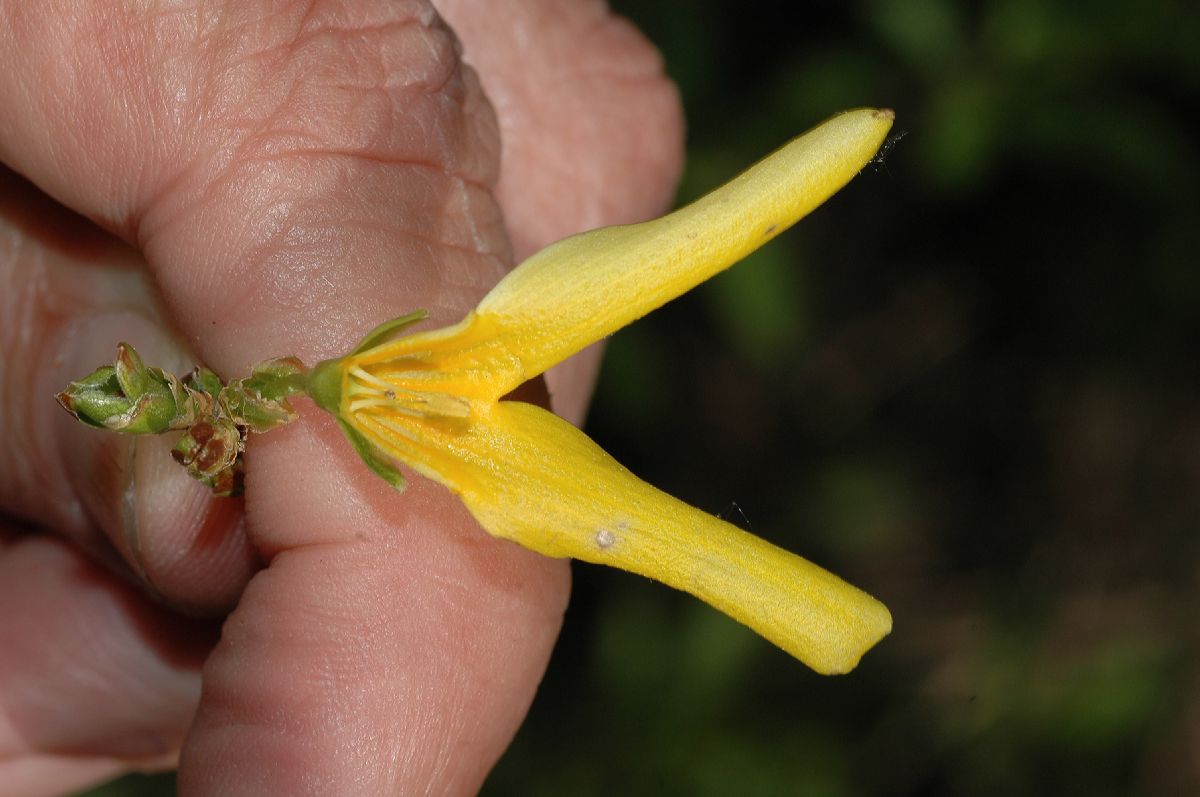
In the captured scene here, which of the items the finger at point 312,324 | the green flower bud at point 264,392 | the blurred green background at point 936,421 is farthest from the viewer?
the blurred green background at point 936,421

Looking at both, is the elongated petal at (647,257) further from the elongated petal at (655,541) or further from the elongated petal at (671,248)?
the elongated petal at (655,541)

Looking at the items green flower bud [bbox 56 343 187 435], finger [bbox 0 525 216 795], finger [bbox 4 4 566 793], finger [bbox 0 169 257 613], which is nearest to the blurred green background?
Answer: finger [bbox 0 525 216 795]

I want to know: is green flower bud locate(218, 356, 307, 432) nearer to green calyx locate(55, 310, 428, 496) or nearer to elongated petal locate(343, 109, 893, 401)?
green calyx locate(55, 310, 428, 496)

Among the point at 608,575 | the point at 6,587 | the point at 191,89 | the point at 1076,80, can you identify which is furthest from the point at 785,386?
the point at 191,89

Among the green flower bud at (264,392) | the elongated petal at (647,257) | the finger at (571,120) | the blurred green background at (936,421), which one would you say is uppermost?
the elongated petal at (647,257)

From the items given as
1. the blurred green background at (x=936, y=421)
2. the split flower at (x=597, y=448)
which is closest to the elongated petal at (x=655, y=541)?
the split flower at (x=597, y=448)

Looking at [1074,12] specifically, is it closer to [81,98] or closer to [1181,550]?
[1181,550]

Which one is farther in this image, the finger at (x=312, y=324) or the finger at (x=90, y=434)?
the finger at (x=90, y=434)
